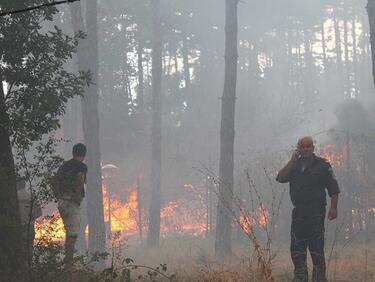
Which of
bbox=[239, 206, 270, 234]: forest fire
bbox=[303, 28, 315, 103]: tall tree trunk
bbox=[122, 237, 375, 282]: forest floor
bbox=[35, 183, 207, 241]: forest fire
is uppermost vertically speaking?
bbox=[303, 28, 315, 103]: tall tree trunk

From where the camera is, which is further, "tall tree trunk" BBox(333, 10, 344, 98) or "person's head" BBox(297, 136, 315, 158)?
"tall tree trunk" BBox(333, 10, 344, 98)

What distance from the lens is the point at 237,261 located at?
41.0 feet

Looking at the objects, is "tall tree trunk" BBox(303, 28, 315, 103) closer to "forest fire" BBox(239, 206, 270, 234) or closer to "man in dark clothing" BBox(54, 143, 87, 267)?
"forest fire" BBox(239, 206, 270, 234)

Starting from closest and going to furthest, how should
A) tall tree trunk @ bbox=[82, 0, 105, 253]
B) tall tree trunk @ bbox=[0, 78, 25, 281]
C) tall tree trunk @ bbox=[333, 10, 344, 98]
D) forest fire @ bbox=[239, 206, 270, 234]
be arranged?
forest fire @ bbox=[239, 206, 270, 234] → tall tree trunk @ bbox=[0, 78, 25, 281] → tall tree trunk @ bbox=[82, 0, 105, 253] → tall tree trunk @ bbox=[333, 10, 344, 98]

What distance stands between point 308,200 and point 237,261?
6.56 metres

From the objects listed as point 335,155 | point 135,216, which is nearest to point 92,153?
point 335,155

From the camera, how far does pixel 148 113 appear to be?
33.0 m

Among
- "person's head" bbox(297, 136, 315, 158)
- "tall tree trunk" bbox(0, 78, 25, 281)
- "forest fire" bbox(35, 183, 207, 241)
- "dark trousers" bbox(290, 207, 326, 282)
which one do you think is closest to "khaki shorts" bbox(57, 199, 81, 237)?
"tall tree trunk" bbox(0, 78, 25, 281)

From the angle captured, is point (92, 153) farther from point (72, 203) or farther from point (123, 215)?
point (123, 215)

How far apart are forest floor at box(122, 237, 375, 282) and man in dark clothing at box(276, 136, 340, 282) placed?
338mm

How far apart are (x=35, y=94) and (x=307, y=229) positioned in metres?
3.59

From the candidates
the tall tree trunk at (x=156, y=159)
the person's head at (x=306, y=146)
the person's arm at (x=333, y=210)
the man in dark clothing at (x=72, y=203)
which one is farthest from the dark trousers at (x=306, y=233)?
the tall tree trunk at (x=156, y=159)

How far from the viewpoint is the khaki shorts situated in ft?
23.2

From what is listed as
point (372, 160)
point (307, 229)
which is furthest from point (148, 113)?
point (307, 229)
